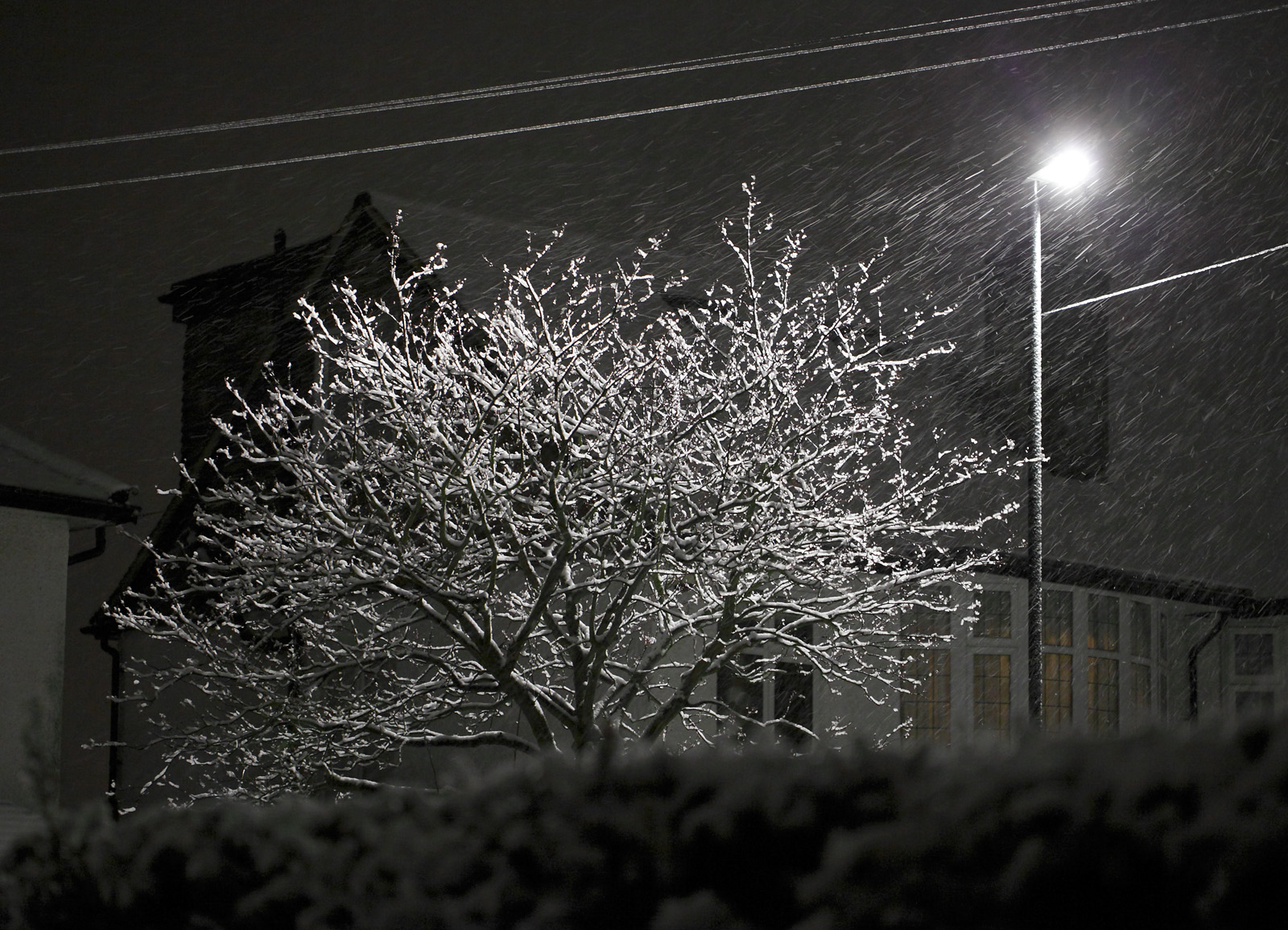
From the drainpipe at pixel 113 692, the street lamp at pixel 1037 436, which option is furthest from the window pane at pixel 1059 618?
the drainpipe at pixel 113 692

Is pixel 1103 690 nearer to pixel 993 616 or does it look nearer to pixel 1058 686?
pixel 1058 686

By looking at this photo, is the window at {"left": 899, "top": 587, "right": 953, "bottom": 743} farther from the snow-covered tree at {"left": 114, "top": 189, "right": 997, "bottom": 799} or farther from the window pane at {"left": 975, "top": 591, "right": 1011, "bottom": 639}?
the snow-covered tree at {"left": 114, "top": 189, "right": 997, "bottom": 799}

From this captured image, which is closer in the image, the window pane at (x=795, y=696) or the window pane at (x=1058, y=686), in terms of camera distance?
the window pane at (x=795, y=696)

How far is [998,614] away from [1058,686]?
1860 mm

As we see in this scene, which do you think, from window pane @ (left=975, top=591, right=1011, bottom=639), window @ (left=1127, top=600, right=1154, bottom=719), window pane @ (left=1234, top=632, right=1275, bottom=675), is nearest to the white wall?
window pane @ (left=975, top=591, right=1011, bottom=639)

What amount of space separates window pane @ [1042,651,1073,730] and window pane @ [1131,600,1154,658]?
2.11 metres

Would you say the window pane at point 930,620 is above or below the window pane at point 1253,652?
above

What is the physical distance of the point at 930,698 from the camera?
19359mm

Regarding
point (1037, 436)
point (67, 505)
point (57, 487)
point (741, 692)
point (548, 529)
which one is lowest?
point (741, 692)

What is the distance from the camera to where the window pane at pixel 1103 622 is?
870 inches

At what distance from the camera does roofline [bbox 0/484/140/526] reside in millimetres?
15359

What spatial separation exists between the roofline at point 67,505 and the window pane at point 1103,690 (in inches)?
586

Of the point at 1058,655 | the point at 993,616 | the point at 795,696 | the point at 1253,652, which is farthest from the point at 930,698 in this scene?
the point at 1253,652

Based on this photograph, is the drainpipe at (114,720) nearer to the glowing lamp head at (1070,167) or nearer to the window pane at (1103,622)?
the glowing lamp head at (1070,167)
